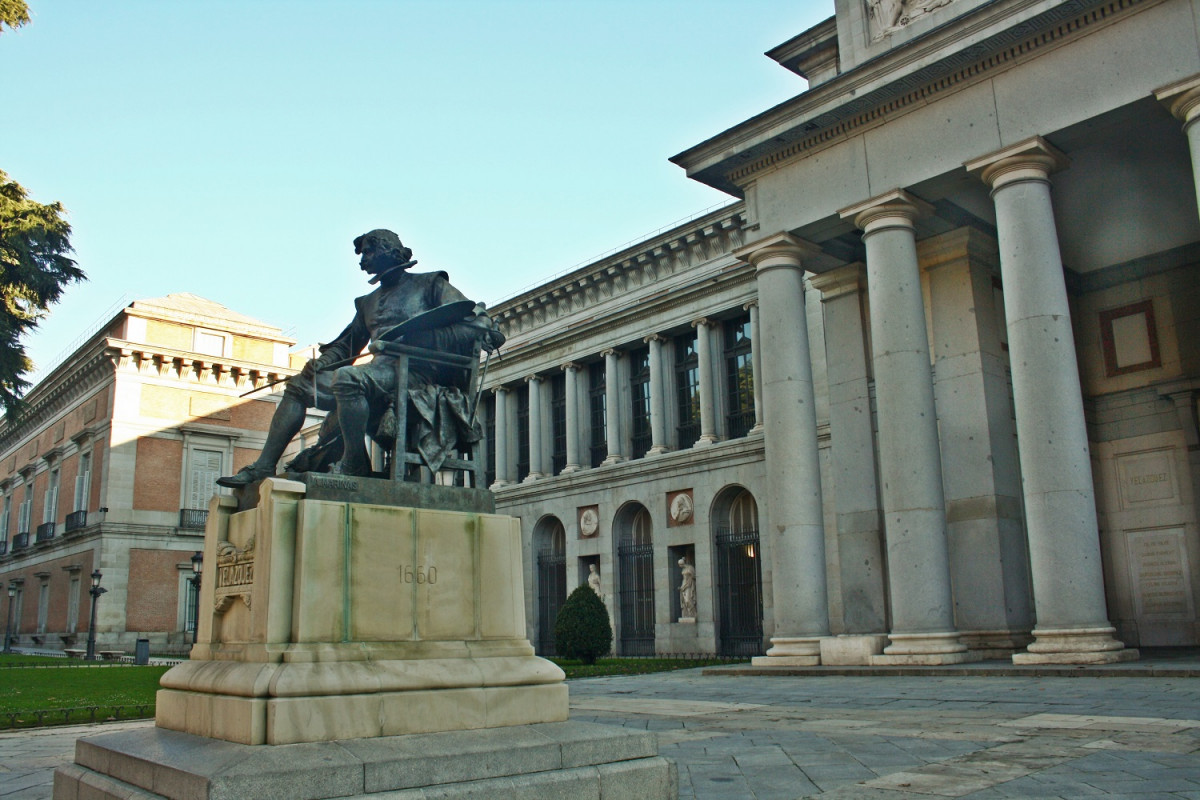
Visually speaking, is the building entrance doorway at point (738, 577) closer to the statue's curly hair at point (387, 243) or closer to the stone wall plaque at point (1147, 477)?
the stone wall plaque at point (1147, 477)

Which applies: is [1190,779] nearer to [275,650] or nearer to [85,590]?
[275,650]

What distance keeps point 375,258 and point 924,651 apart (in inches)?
504

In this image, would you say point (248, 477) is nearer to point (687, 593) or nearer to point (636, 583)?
point (687, 593)

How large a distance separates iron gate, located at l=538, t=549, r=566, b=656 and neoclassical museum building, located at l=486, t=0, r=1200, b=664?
10378 millimetres

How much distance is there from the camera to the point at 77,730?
441 inches

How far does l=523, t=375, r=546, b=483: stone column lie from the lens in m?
36.8

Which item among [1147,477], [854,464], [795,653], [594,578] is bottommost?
[795,653]

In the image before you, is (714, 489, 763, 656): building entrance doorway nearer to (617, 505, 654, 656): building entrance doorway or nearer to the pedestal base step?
(617, 505, 654, 656): building entrance doorway

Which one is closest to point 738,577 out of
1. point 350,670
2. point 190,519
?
point 350,670

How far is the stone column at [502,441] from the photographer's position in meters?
38.6

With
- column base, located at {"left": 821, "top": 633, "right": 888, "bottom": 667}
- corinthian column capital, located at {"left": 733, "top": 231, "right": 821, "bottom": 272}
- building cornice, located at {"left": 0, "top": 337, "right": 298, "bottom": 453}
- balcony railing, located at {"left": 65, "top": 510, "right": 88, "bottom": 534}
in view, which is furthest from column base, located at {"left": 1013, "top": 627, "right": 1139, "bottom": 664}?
balcony railing, located at {"left": 65, "top": 510, "right": 88, "bottom": 534}

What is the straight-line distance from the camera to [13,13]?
20234 mm

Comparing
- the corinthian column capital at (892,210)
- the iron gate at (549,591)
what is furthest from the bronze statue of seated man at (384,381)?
the iron gate at (549,591)

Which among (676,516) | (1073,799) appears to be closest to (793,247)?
(676,516)
